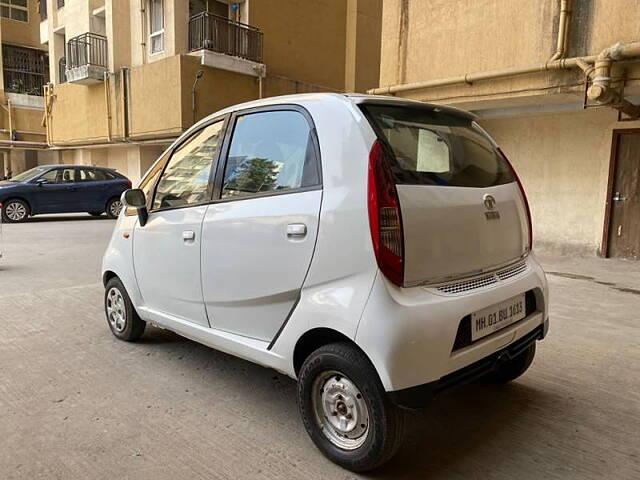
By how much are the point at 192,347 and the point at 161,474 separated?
185 cm

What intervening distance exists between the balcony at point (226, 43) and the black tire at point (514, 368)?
13394 mm

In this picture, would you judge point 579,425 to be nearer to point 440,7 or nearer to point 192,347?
point 192,347

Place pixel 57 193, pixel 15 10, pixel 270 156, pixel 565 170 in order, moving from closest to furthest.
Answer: pixel 270 156
pixel 565 170
pixel 57 193
pixel 15 10

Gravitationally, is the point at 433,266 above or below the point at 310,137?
below

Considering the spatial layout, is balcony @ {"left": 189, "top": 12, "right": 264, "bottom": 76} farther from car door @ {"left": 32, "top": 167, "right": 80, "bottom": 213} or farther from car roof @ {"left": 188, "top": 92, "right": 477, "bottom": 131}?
car roof @ {"left": 188, "top": 92, "right": 477, "bottom": 131}

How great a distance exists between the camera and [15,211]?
1348 cm

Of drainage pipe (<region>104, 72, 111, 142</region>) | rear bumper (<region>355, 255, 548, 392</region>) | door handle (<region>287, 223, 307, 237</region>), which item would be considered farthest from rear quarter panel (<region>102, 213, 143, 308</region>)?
drainage pipe (<region>104, 72, 111, 142</region>)

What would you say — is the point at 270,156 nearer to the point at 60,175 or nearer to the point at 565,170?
the point at 565,170

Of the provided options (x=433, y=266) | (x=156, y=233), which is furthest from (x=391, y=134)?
(x=156, y=233)

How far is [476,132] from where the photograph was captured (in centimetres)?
320

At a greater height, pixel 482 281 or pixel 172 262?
pixel 482 281

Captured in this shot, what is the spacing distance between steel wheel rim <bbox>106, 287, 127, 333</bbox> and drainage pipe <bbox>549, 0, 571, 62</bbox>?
665 cm

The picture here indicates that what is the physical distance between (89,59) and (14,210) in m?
7.10

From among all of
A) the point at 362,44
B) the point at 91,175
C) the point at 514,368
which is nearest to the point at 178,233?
the point at 514,368
